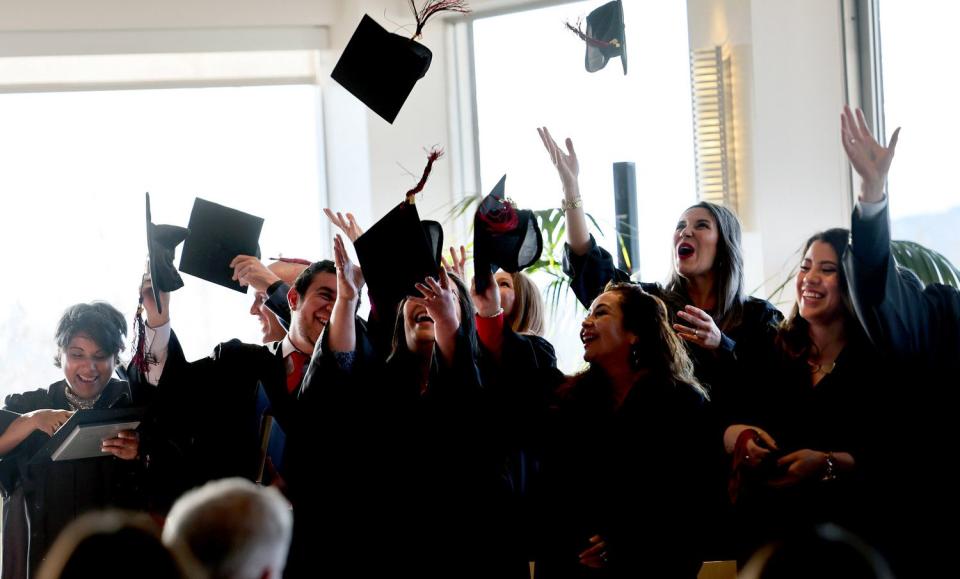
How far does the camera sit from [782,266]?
5.03 m

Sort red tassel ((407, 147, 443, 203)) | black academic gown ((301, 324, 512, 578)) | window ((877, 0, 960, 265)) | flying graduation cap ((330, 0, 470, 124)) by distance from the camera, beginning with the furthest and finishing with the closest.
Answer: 1. window ((877, 0, 960, 265))
2. flying graduation cap ((330, 0, 470, 124))
3. black academic gown ((301, 324, 512, 578))
4. red tassel ((407, 147, 443, 203))

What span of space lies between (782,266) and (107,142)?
3583 millimetres

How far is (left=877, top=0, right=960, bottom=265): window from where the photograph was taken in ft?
16.2

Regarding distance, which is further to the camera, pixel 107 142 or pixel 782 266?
pixel 107 142

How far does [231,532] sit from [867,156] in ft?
7.19

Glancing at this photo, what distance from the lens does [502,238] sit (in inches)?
159

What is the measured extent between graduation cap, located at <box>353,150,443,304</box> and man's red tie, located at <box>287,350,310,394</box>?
33 cm

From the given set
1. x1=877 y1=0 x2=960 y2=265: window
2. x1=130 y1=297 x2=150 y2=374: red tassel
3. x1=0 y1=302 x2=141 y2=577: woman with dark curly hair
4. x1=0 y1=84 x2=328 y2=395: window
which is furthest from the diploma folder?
x1=877 y1=0 x2=960 y2=265: window

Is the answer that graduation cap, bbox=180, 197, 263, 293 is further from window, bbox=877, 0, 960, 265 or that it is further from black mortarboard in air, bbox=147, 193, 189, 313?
window, bbox=877, 0, 960, 265

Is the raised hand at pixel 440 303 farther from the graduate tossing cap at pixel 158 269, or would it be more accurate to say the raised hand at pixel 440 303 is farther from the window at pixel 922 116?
the window at pixel 922 116

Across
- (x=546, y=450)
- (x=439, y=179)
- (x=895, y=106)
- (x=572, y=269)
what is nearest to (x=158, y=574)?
(x=546, y=450)

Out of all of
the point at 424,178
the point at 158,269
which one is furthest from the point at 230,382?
the point at 424,178

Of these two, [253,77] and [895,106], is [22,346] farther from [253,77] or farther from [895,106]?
[895,106]

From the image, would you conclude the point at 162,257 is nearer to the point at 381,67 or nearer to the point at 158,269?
the point at 158,269
